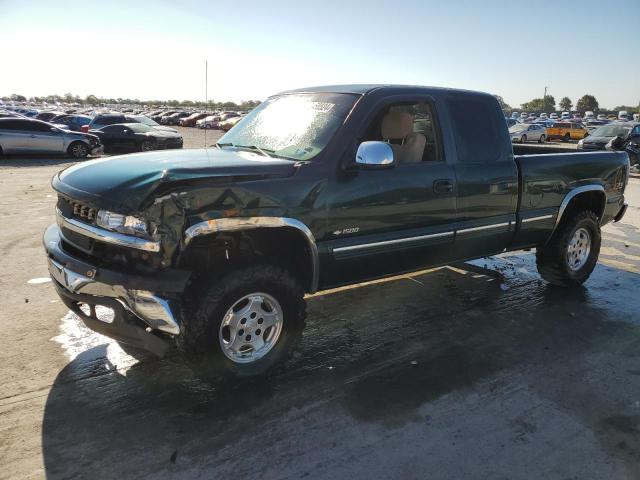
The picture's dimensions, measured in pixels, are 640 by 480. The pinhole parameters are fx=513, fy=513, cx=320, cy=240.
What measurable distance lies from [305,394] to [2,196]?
967 cm

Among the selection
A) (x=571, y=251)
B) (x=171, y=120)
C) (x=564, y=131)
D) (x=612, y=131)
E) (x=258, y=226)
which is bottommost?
(x=171, y=120)

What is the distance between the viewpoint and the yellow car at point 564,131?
36819mm

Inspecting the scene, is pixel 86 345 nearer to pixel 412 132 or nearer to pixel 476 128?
pixel 412 132

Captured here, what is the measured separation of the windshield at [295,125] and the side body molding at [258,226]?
558 mm

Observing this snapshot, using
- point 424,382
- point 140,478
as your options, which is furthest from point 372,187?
point 140,478

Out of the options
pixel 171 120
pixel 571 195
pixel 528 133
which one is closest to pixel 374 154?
pixel 571 195

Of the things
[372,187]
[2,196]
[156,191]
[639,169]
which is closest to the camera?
[156,191]

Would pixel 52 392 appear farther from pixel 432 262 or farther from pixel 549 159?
pixel 549 159

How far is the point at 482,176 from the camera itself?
4.63 metres

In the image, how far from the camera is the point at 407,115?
452cm

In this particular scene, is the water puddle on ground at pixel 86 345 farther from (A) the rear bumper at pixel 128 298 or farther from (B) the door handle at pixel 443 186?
(B) the door handle at pixel 443 186

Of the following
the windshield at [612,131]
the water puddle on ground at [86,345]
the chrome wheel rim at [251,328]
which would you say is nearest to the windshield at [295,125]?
the chrome wheel rim at [251,328]

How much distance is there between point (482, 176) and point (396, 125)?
91 centimetres

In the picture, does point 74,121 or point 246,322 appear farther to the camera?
point 74,121
